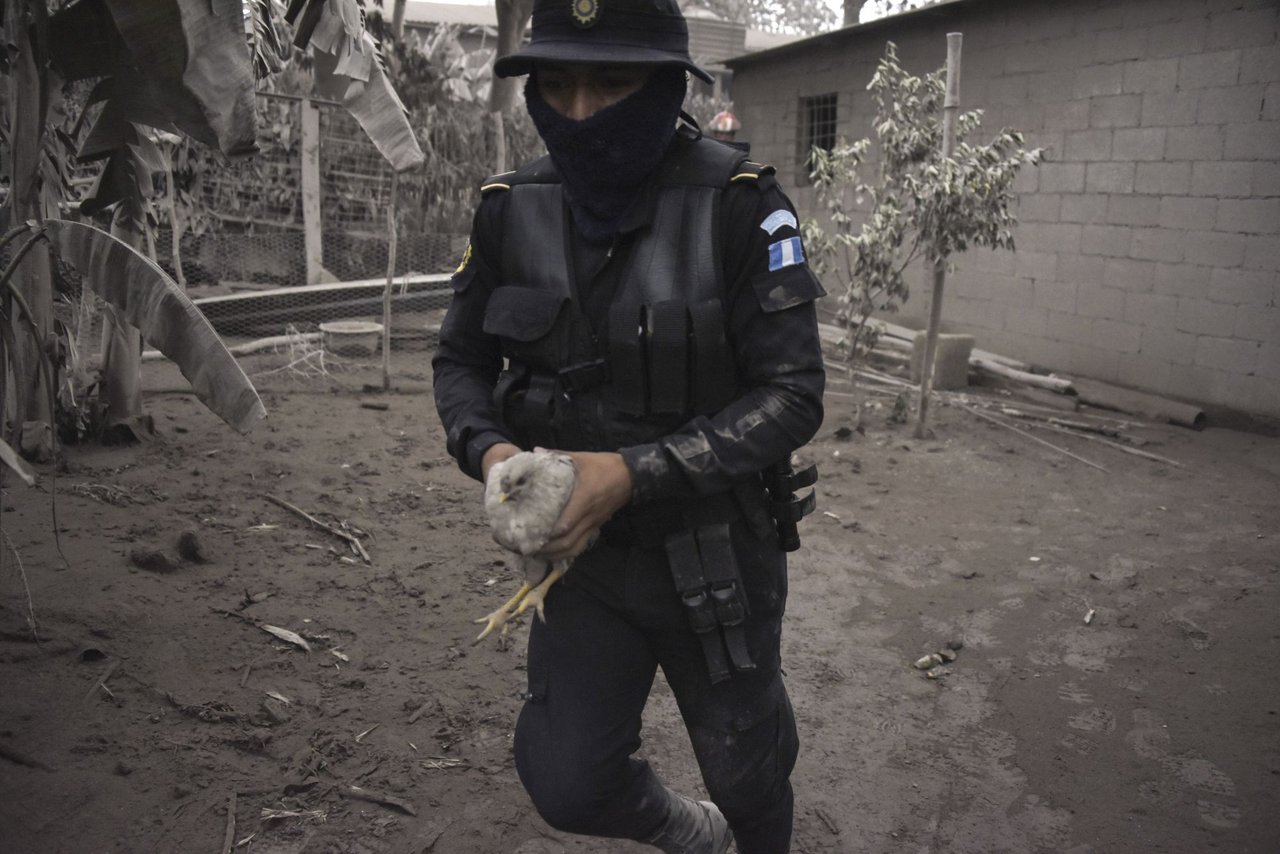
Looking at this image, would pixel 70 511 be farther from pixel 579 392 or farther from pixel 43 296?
pixel 579 392

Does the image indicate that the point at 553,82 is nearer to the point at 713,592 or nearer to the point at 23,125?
the point at 713,592

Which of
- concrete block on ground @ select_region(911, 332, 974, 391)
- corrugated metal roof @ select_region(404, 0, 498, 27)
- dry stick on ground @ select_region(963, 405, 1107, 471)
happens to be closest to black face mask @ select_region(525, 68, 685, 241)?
dry stick on ground @ select_region(963, 405, 1107, 471)

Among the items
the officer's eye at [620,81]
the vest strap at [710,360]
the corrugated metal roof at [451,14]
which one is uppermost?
the corrugated metal roof at [451,14]

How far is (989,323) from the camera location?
9922 mm

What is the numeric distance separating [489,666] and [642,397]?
220cm

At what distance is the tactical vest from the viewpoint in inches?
76.4

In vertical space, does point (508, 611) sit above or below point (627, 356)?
below

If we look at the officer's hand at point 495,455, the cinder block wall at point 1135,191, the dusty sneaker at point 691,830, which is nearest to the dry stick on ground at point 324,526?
the dusty sneaker at point 691,830

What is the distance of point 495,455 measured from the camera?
77.0 inches

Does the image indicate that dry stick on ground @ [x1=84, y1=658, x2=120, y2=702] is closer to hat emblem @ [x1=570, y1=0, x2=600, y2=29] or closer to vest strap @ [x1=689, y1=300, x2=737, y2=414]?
vest strap @ [x1=689, y1=300, x2=737, y2=414]

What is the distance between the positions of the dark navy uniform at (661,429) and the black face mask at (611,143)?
5 centimetres

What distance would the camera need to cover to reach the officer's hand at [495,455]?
1944mm

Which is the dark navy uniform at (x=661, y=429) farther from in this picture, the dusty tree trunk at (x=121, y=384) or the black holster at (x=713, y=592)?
the dusty tree trunk at (x=121, y=384)

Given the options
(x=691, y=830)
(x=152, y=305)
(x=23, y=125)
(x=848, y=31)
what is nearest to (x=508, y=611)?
(x=691, y=830)
